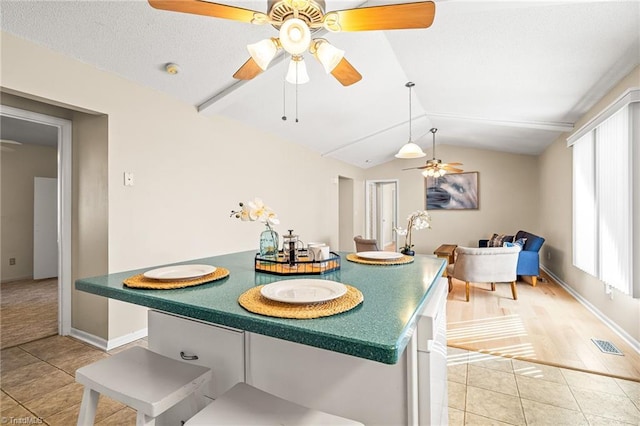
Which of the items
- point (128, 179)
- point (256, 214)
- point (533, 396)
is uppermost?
point (128, 179)

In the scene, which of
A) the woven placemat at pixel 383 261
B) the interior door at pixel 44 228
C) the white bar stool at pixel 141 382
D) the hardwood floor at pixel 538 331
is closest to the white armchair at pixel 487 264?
the hardwood floor at pixel 538 331

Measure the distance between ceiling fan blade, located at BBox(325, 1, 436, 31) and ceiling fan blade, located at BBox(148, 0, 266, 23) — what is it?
0.34 meters

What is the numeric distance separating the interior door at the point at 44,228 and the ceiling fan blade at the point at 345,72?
5772 millimetres

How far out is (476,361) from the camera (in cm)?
233

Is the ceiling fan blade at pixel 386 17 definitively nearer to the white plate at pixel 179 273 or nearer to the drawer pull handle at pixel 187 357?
the white plate at pixel 179 273

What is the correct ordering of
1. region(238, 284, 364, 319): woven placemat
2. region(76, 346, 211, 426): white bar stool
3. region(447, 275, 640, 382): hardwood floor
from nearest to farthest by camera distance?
region(238, 284, 364, 319): woven placemat
region(76, 346, 211, 426): white bar stool
region(447, 275, 640, 382): hardwood floor

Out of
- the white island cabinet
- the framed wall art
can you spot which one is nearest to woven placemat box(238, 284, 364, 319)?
the white island cabinet

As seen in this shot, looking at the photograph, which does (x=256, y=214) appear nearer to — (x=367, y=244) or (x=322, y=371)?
(x=322, y=371)

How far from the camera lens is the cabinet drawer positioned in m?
1.15

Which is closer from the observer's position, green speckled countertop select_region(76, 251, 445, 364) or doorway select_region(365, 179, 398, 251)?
green speckled countertop select_region(76, 251, 445, 364)

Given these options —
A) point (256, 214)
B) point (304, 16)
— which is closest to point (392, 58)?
point (304, 16)

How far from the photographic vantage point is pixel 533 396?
1.88 m

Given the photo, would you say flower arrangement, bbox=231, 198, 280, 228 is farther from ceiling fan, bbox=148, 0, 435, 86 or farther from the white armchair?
the white armchair

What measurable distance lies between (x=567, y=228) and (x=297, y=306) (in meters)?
4.86
